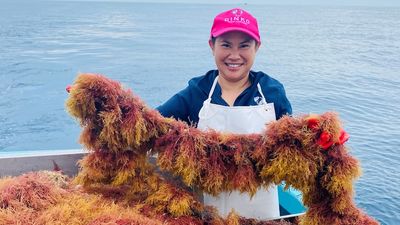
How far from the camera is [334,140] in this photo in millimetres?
2088

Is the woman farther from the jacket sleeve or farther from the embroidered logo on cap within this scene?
the jacket sleeve

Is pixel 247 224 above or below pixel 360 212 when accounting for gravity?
below

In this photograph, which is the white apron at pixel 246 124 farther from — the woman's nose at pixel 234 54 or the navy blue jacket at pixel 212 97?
the woman's nose at pixel 234 54

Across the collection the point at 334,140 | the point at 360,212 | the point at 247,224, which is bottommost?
the point at 247,224

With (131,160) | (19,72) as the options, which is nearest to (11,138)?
(19,72)

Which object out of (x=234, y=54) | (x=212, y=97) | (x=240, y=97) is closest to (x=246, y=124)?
(x=240, y=97)

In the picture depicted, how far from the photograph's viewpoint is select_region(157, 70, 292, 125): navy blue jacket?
120 inches

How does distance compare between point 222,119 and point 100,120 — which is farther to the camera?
point 222,119

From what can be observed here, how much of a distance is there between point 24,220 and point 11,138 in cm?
831

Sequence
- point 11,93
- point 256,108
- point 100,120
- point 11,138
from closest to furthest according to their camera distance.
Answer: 1. point 100,120
2. point 256,108
3. point 11,138
4. point 11,93

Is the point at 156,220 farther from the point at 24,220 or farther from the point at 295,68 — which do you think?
the point at 295,68

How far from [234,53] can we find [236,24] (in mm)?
209

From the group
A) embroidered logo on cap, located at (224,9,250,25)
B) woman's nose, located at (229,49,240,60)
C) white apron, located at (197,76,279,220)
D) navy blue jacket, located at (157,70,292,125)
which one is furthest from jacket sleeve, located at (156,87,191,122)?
embroidered logo on cap, located at (224,9,250,25)

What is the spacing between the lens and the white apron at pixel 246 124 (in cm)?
286
